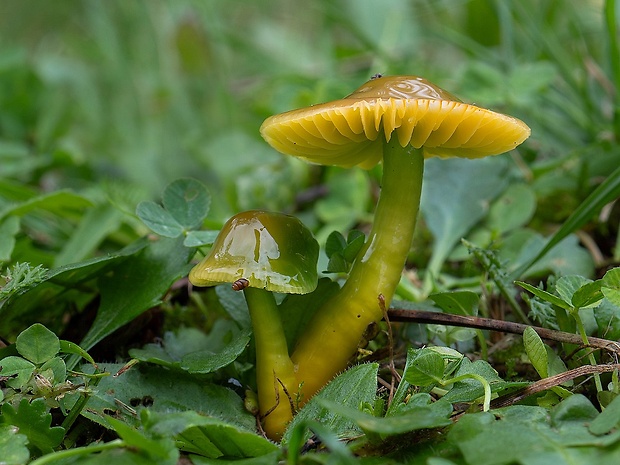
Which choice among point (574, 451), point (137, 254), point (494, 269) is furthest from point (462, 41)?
point (574, 451)

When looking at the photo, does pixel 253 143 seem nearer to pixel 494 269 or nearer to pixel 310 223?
pixel 310 223

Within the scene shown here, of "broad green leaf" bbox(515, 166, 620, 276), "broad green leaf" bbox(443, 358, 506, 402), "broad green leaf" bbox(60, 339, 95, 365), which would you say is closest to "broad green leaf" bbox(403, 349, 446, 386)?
"broad green leaf" bbox(443, 358, 506, 402)

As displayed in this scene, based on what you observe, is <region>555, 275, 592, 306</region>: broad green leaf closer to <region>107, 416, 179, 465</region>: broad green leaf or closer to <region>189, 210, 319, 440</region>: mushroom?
<region>189, 210, 319, 440</region>: mushroom

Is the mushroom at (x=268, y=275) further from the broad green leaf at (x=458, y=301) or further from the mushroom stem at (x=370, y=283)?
the broad green leaf at (x=458, y=301)

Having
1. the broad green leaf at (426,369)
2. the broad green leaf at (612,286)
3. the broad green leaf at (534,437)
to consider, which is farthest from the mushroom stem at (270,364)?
the broad green leaf at (612,286)

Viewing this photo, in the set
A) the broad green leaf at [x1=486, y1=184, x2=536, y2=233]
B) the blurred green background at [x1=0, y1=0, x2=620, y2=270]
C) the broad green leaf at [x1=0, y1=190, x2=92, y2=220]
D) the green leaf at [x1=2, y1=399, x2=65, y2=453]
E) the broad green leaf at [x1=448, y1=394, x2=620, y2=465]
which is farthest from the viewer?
the blurred green background at [x1=0, y1=0, x2=620, y2=270]

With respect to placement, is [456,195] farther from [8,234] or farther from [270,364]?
[8,234]
